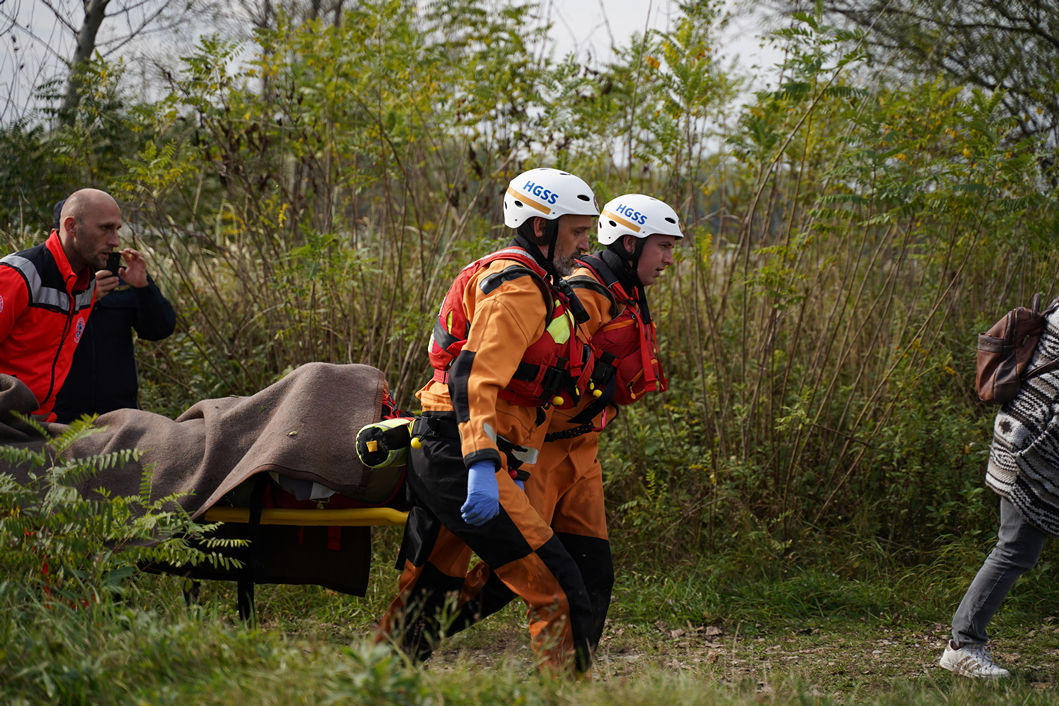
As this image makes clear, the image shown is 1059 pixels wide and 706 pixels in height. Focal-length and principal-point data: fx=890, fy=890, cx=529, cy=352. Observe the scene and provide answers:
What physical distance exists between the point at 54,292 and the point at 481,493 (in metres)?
2.35

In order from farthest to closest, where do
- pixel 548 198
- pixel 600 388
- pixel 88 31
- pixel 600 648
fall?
pixel 88 31 → pixel 600 648 → pixel 600 388 → pixel 548 198

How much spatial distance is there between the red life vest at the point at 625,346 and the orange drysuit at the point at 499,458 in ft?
1.62

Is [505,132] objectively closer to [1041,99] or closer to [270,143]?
[270,143]

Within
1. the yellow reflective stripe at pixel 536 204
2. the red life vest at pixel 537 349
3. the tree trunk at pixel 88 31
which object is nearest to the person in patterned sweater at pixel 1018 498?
the red life vest at pixel 537 349

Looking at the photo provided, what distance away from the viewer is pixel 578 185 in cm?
352

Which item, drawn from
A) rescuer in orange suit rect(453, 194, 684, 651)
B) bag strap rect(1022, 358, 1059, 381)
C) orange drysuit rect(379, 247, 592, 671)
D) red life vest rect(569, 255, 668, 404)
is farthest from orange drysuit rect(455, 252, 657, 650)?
bag strap rect(1022, 358, 1059, 381)

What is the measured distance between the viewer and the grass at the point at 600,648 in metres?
2.26

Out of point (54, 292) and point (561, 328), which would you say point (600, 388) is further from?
point (54, 292)

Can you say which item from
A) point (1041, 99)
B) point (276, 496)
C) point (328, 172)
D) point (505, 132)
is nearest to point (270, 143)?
point (328, 172)

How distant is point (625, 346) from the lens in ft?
12.9

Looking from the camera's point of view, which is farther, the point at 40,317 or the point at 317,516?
the point at 40,317

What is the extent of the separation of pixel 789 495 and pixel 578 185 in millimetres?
2990

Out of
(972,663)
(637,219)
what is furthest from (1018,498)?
(637,219)

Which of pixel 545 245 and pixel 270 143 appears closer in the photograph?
pixel 545 245
